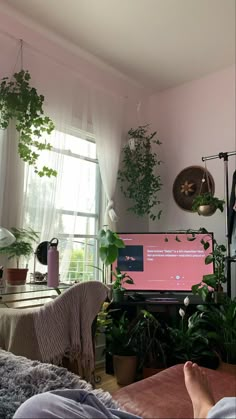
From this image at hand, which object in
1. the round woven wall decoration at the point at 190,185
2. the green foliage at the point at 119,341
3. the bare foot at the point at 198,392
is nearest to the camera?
the bare foot at the point at 198,392

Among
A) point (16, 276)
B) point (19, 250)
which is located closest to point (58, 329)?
point (16, 276)

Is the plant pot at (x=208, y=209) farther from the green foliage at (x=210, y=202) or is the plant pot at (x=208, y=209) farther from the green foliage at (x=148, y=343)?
the green foliage at (x=148, y=343)

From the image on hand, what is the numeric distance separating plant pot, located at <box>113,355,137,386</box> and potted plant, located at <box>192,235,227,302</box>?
744 mm

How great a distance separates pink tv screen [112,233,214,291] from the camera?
2.95m

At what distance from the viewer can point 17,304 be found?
1849 millimetres

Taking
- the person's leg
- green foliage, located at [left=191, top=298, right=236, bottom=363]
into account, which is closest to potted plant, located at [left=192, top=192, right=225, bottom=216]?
green foliage, located at [left=191, top=298, right=236, bottom=363]

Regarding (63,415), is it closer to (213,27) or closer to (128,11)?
(128,11)

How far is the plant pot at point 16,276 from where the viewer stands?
7.33 feet

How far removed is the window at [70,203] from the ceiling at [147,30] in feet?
2.84

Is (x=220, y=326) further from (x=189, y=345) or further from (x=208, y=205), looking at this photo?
(x=208, y=205)

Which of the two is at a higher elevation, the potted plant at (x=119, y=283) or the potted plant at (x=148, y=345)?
the potted plant at (x=119, y=283)

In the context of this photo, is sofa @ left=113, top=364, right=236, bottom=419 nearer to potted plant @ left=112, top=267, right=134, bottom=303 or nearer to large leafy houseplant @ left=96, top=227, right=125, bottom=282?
potted plant @ left=112, top=267, right=134, bottom=303

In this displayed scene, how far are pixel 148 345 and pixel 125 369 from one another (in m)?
0.26

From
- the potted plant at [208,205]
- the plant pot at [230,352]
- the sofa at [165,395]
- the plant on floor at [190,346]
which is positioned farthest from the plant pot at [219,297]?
the sofa at [165,395]
